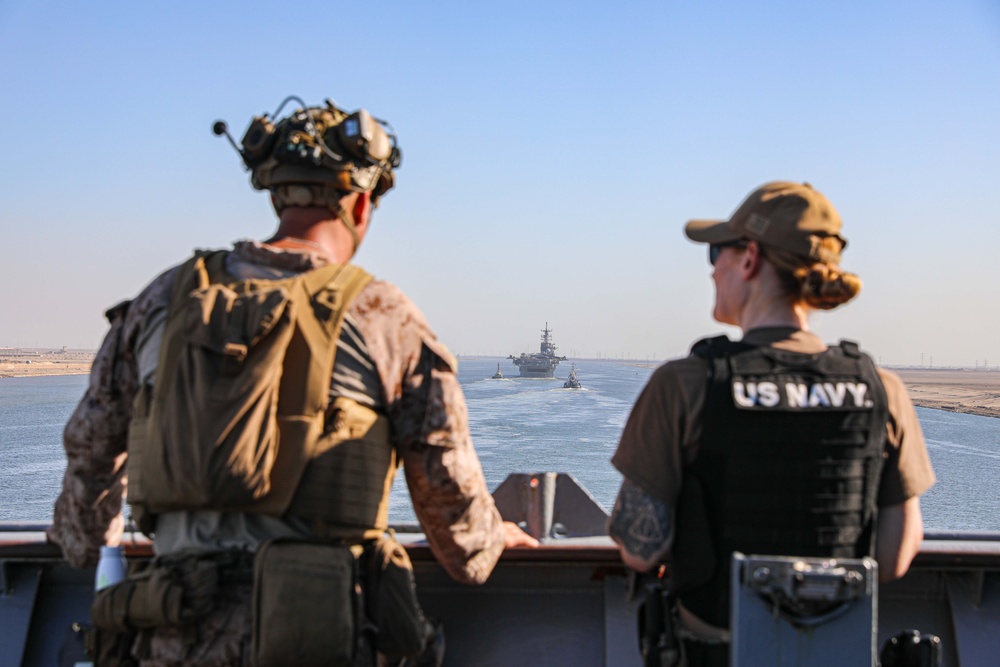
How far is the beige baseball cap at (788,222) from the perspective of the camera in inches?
80.3

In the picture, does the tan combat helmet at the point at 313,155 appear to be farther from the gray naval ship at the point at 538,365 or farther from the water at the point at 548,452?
the gray naval ship at the point at 538,365

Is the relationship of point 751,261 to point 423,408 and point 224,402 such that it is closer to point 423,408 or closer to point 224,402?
point 423,408

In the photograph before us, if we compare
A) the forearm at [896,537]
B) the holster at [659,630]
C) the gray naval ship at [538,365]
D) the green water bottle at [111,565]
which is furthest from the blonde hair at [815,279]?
the gray naval ship at [538,365]

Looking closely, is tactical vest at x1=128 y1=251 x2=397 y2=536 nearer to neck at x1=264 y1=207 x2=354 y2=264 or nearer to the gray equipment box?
neck at x1=264 y1=207 x2=354 y2=264

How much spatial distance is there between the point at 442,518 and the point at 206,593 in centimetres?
56

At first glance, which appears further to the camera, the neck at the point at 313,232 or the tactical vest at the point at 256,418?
the neck at the point at 313,232

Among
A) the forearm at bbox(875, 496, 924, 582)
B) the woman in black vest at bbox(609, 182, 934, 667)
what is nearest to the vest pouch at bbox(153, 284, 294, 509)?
the woman in black vest at bbox(609, 182, 934, 667)

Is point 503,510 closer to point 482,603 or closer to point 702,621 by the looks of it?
point 482,603

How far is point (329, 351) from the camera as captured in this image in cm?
202

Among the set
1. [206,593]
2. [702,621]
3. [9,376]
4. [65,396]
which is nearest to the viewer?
[206,593]

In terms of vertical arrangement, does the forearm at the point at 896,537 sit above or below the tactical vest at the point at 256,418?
below

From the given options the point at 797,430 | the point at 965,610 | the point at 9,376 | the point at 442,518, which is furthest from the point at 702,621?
the point at 9,376

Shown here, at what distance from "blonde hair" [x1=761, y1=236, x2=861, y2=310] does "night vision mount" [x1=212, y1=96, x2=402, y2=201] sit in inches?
37.7

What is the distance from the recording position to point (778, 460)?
2.01m
